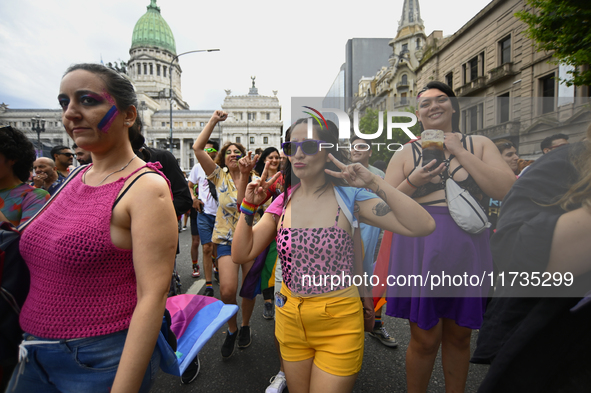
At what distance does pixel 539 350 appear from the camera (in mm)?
1101

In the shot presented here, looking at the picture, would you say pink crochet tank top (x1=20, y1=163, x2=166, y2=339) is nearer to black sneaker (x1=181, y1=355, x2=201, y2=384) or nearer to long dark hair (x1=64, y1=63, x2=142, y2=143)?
long dark hair (x1=64, y1=63, x2=142, y2=143)

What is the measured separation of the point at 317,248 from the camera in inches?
70.7

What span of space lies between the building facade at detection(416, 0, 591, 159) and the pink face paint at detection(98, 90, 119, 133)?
1998mm

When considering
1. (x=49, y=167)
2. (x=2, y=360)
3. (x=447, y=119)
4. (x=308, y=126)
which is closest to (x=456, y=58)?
(x=447, y=119)

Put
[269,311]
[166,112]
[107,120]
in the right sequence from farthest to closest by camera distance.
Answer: [166,112] < [269,311] < [107,120]

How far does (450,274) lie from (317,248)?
0.95 m

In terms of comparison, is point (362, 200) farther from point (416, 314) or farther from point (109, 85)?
point (109, 85)

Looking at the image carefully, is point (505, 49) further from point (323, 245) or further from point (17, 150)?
point (17, 150)

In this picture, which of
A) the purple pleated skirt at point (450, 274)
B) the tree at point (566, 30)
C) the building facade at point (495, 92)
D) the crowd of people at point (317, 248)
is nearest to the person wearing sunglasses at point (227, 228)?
the crowd of people at point (317, 248)

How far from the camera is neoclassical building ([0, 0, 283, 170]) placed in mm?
76938

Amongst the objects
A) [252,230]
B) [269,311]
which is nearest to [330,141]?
[252,230]

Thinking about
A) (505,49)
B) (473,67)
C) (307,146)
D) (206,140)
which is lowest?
(307,146)

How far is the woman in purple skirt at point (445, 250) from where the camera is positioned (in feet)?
6.39

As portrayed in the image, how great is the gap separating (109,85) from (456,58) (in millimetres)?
3895
